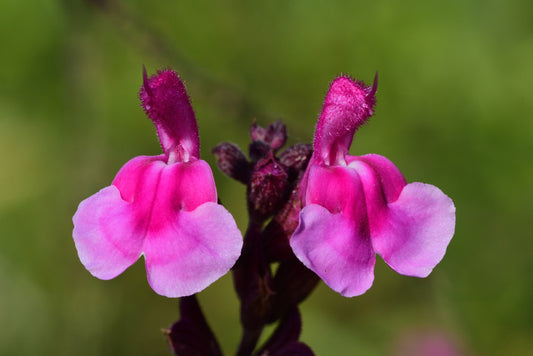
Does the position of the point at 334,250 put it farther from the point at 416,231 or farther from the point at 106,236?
the point at 106,236

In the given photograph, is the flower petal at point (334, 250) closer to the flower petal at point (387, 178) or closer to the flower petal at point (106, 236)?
the flower petal at point (387, 178)

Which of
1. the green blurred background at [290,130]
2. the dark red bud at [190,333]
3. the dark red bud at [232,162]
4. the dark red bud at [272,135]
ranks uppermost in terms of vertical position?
the green blurred background at [290,130]

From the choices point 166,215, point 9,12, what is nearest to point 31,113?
point 9,12

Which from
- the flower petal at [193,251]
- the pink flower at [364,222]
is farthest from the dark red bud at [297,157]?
the flower petal at [193,251]

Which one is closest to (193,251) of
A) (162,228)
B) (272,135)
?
(162,228)

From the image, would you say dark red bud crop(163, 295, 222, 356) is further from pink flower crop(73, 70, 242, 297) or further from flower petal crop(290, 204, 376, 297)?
flower petal crop(290, 204, 376, 297)

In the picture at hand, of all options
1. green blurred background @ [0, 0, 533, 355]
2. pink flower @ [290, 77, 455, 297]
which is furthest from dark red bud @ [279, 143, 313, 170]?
green blurred background @ [0, 0, 533, 355]

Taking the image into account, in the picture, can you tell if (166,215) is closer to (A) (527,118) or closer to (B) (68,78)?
(B) (68,78)
